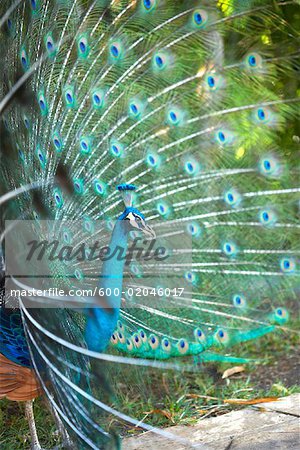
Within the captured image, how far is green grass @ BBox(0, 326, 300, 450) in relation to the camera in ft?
10.2

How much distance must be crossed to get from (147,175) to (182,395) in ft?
3.70

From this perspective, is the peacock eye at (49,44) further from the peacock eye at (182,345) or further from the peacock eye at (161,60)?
the peacock eye at (182,345)

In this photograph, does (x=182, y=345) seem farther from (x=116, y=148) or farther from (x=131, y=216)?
(x=116, y=148)

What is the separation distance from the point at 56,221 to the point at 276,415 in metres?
1.30

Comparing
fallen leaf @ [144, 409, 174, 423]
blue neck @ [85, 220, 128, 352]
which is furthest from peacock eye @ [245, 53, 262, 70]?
fallen leaf @ [144, 409, 174, 423]

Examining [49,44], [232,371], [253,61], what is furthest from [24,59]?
[232,371]

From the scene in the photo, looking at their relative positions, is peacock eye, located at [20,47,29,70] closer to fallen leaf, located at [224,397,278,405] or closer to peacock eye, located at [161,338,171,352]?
peacock eye, located at [161,338,171,352]

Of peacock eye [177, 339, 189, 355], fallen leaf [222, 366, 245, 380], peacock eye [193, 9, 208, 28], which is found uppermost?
peacock eye [193, 9, 208, 28]

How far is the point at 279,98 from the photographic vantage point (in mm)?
2918

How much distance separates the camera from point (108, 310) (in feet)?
8.40

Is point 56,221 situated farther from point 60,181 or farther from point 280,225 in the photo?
point 280,225

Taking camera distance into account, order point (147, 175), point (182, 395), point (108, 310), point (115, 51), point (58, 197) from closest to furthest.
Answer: point (108, 310) → point (58, 197) → point (115, 51) → point (147, 175) → point (182, 395)

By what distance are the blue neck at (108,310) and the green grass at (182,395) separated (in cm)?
Answer: 51

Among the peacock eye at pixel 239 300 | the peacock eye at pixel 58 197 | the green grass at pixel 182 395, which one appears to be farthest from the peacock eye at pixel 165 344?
the peacock eye at pixel 58 197
